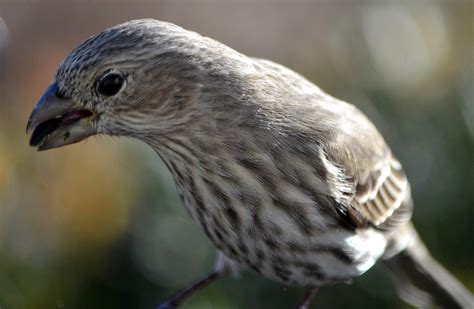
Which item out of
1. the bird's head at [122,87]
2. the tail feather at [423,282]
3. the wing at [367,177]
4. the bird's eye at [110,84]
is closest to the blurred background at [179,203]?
the tail feather at [423,282]

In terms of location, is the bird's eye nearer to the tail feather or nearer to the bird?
the bird

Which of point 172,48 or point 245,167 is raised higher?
point 172,48

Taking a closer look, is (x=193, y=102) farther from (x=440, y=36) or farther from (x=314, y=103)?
(x=440, y=36)

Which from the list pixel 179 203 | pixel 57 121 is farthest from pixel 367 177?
pixel 57 121

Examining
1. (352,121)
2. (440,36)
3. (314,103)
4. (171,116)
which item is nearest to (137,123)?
(171,116)

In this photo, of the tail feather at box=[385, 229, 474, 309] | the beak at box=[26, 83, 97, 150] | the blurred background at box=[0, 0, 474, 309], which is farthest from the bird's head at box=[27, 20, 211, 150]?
the tail feather at box=[385, 229, 474, 309]

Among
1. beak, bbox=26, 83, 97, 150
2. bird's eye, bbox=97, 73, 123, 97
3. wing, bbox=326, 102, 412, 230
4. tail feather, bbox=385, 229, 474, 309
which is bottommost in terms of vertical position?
tail feather, bbox=385, 229, 474, 309

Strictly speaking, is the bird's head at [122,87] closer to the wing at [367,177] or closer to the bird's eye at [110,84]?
the bird's eye at [110,84]
